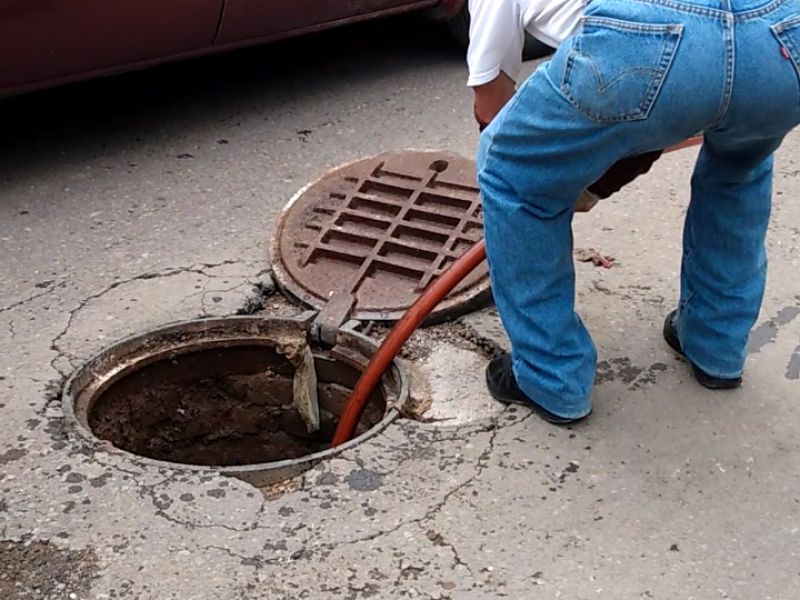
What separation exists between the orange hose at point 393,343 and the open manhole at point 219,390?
7 centimetres

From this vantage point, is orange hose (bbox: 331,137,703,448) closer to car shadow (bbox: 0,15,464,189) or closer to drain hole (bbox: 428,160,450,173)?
drain hole (bbox: 428,160,450,173)

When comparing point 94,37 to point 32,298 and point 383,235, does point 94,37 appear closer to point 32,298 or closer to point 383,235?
point 32,298

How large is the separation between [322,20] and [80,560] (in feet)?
8.51

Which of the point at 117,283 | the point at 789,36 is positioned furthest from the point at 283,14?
the point at 789,36

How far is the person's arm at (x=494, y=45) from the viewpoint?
6.93 feet

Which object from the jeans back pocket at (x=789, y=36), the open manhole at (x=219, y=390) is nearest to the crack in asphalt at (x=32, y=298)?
the open manhole at (x=219, y=390)

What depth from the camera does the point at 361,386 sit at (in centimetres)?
261

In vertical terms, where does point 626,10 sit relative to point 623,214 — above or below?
above

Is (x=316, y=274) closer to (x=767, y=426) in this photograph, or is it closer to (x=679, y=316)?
(x=679, y=316)

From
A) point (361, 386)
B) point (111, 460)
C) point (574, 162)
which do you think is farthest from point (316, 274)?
point (574, 162)

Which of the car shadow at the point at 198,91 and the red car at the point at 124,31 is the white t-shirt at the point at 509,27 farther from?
the car shadow at the point at 198,91

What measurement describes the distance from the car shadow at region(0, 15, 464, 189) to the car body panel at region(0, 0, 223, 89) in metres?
0.42

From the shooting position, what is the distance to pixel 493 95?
7.57 ft

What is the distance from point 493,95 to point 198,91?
241 cm
